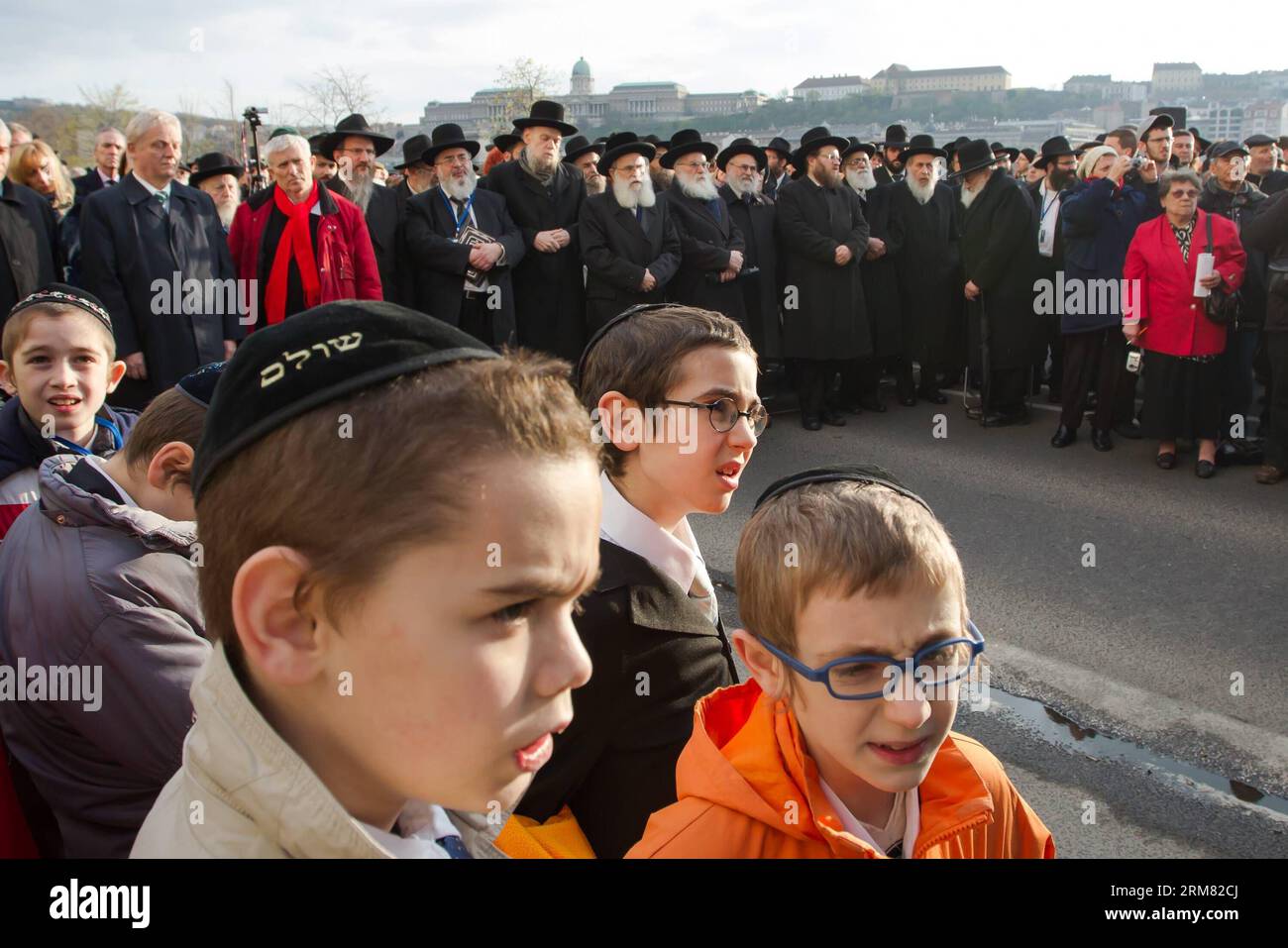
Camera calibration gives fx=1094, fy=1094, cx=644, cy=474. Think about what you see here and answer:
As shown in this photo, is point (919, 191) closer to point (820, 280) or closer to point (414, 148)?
point (820, 280)

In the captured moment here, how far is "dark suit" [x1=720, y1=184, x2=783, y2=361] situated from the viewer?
9625mm

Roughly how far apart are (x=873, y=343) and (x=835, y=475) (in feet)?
27.4

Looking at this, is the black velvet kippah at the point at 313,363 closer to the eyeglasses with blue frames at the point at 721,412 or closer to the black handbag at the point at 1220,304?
the eyeglasses with blue frames at the point at 721,412

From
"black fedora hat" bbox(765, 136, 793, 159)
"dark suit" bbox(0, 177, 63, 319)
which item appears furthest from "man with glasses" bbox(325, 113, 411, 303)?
"black fedora hat" bbox(765, 136, 793, 159)

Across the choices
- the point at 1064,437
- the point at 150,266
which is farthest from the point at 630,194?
the point at 1064,437

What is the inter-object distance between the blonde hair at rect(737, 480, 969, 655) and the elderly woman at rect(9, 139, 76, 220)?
24.4 feet

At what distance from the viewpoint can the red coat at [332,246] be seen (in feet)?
23.6

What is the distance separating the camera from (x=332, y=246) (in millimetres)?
7207

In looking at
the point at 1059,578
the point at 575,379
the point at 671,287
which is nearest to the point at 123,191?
the point at 671,287

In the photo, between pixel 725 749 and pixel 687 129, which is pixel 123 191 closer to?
pixel 687 129

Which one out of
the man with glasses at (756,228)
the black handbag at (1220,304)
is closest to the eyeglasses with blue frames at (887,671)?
the black handbag at (1220,304)

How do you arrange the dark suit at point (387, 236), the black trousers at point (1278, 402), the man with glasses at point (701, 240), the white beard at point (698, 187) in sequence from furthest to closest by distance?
the white beard at point (698, 187), the man with glasses at point (701, 240), the dark suit at point (387, 236), the black trousers at point (1278, 402)

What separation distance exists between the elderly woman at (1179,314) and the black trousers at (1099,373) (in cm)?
43
